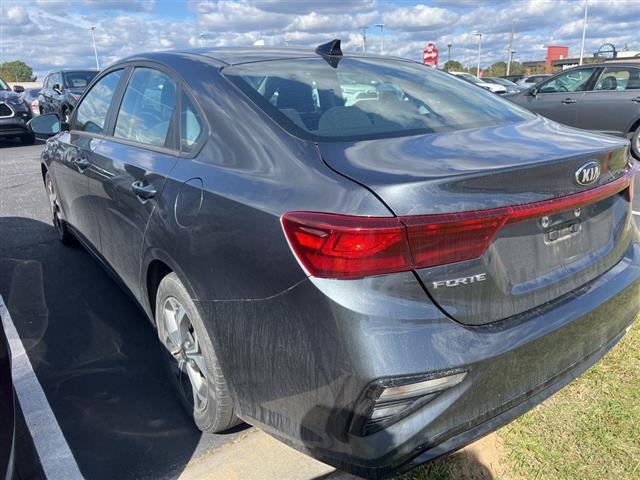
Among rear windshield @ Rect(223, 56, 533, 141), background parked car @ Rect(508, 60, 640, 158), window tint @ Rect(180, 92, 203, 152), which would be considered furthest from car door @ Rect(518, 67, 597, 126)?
window tint @ Rect(180, 92, 203, 152)

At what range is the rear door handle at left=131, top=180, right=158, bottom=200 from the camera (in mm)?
2404

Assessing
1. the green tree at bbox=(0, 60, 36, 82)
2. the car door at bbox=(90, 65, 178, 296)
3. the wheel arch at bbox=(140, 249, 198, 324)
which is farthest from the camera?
the green tree at bbox=(0, 60, 36, 82)

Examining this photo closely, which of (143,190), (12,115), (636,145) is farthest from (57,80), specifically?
(143,190)

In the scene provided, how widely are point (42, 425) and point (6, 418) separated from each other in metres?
0.99

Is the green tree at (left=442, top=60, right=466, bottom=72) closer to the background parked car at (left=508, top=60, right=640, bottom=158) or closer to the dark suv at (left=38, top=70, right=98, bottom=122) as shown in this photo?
the dark suv at (left=38, top=70, right=98, bottom=122)

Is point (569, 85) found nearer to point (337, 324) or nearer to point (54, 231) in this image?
point (54, 231)

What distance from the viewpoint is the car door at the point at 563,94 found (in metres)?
9.46

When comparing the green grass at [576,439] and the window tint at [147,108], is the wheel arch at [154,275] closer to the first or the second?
the window tint at [147,108]

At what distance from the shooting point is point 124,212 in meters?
2.75

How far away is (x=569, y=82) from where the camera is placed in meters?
9.75

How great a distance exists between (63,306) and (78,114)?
4.70 ft

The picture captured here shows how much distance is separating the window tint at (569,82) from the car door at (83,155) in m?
8.55

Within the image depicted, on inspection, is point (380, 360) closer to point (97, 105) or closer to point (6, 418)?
point (6, 418)

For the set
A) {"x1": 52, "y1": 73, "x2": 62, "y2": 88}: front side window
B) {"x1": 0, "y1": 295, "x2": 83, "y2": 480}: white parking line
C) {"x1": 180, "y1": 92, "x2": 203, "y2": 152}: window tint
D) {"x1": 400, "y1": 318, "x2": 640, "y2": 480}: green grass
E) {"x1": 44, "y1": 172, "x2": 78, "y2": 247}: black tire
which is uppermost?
{"x1": 52, "y1": 73, "x2": 62, "y2": 88}: front side window
